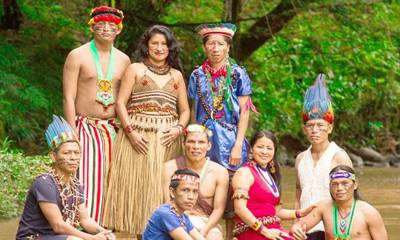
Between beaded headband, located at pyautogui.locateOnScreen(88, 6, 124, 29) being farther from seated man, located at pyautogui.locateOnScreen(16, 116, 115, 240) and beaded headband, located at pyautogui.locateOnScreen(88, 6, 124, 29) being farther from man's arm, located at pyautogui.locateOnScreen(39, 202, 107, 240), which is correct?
man's arm, located at pyautogui.locateOnScreen(39, 202, 107, 240)

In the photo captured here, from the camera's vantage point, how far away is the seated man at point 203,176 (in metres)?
6.10

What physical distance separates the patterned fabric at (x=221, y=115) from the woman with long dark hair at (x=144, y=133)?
153 millimetres

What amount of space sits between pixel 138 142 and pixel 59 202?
1.02 metres

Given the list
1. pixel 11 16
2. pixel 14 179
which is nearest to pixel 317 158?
pixel 14 179

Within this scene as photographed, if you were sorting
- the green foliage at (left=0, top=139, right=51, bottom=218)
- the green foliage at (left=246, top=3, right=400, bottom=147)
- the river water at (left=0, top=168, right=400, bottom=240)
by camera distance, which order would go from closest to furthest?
the river water at (left=0, top=168, right=400, bottom=240) < the green foliage at (left=0, top=139, right=51, bottom=218) < the green foliage at (left=246, top=3, right=400, bottom=147)

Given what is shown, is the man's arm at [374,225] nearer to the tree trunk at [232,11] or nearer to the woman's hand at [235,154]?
the woman's hand at [235,154]

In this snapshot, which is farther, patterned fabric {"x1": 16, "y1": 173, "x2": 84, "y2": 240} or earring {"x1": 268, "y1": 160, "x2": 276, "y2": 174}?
earring {"x1": 268, "y1": 160, "x2": 276, "y2": 174}

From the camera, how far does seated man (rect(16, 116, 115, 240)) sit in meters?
5.39

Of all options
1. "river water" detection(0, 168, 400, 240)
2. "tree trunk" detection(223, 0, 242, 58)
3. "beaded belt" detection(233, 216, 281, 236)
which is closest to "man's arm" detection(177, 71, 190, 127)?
"beaded belt" detection(233, 216, 281, 236)

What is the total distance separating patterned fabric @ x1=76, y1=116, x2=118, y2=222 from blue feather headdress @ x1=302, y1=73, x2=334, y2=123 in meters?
1.29

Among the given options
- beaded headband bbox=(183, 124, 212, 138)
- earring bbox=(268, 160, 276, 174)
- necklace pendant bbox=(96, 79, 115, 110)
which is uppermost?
necklace pendant bbox=(96, 79, 115, 110)

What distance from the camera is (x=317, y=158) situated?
6125 millimetres

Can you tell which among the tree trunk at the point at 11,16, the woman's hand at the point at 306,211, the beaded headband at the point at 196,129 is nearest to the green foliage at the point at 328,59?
the tree trunk at the point at 11,16

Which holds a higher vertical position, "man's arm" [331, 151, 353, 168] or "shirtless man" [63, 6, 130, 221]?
"shirtless man" [63, 6, 130, 221]
